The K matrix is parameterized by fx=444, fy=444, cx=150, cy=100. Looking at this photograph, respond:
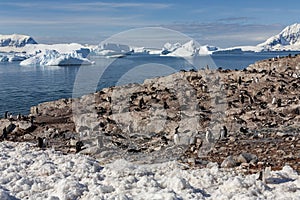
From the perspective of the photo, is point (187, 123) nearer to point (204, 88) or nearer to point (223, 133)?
point (223, 133)

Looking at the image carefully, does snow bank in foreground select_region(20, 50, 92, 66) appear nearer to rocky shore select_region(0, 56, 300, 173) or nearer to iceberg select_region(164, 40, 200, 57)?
iceberg select_region(164, 40, 200, 57)

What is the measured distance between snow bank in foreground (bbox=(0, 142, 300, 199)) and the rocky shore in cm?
123

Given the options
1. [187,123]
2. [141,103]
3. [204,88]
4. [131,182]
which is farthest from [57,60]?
[131,182]

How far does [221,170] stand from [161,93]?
43.3 feet

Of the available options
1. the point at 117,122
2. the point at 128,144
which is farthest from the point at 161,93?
the point at 128,144

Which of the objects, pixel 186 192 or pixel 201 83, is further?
pixel 201 83

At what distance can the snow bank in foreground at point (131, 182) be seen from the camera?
9.07 metres

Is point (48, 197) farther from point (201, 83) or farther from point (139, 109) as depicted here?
point (201, 83)

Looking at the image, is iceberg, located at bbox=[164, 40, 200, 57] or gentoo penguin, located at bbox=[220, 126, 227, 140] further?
iceberg, located at bbox=[164, 40, 200, 57]

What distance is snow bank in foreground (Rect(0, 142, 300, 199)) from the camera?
29.8ft

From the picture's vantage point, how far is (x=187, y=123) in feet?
57.5

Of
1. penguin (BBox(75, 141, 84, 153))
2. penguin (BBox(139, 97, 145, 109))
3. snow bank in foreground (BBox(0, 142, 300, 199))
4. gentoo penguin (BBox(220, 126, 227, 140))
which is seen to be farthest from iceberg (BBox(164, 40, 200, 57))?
snow bank in foreground (BBox(0, 142, 300, 199))

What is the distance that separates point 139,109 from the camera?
1998 centimetres

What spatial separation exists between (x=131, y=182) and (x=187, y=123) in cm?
806
